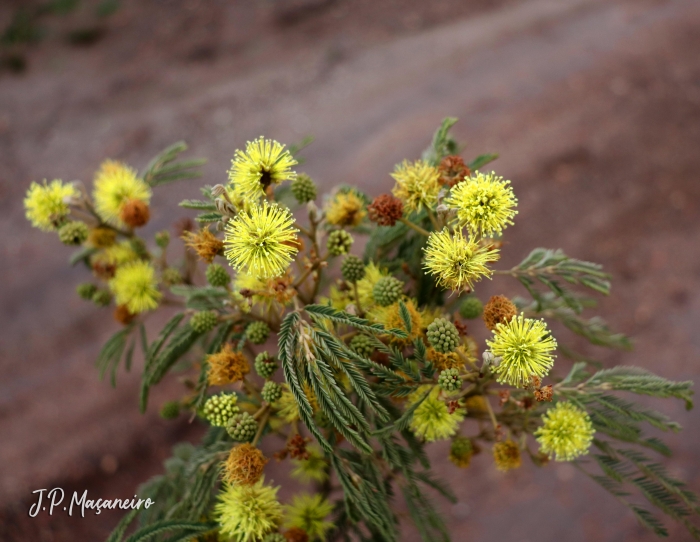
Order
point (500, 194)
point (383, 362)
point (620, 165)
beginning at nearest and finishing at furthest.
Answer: point (500, 194), point (383, 362), point (620, 165)

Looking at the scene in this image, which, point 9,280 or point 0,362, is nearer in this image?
point 0,362

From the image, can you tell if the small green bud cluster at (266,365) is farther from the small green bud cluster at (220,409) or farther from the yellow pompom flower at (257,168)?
the yellow pompom flower at (257,168)

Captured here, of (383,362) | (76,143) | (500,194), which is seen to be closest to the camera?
(500,194)

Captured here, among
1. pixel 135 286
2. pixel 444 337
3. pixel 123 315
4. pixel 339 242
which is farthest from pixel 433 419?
pixel 123 315

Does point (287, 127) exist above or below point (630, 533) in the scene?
above

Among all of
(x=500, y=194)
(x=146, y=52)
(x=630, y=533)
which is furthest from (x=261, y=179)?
(x=146, y=52)

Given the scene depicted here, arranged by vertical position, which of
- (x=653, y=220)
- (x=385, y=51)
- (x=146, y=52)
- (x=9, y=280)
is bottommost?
(x=653, y=220)

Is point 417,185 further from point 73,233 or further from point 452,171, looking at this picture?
point 73,233

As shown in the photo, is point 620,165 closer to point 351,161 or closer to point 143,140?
point 351,161
